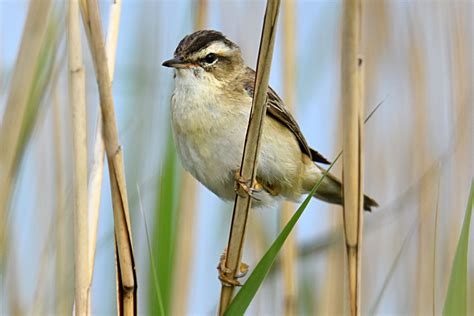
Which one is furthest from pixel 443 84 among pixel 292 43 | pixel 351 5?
pixel 351 5

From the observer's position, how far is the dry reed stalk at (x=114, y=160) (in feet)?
4.91

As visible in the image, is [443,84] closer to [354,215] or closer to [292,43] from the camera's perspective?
[292,43]

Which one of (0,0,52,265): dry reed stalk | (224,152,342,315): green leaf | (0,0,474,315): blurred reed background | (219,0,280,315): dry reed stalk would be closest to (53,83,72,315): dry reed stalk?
(0,0,474,315): blurred reed background

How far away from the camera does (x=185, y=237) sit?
2527 mm

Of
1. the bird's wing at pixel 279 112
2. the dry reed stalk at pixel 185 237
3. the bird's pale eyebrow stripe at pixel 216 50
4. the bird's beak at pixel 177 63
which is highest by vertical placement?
the bird's pale eyebrow stripe at pixel 216 50

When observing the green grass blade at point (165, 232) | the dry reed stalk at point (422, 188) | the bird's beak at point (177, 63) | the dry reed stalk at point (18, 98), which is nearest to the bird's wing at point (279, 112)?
the bird's beak at point (177, 63)

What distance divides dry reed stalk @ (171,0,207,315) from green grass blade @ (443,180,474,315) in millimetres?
1119

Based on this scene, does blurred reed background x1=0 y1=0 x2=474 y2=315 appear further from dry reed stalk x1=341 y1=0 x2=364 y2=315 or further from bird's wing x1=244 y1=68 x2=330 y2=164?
dry reed stalk x1=341 y1=0 x2=364 y2=315

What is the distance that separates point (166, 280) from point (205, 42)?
930mm

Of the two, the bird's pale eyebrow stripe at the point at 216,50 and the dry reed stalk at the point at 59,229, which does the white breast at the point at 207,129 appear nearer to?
the bird's pale eyebrow stripe at the point at 216,50

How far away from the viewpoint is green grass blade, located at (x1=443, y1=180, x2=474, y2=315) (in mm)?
1412

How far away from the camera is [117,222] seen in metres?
1.50

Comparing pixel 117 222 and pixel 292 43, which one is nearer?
pixel 117 222

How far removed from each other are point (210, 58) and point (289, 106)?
37cm
